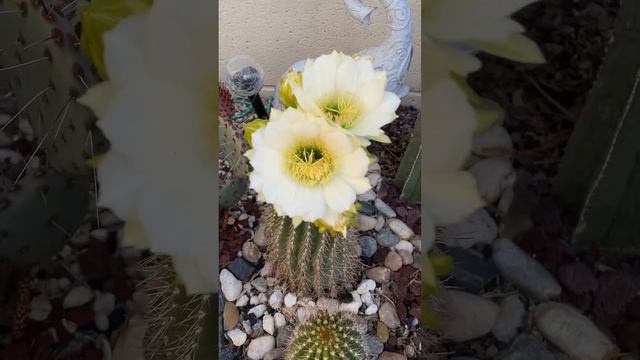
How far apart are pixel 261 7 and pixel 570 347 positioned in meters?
0.93

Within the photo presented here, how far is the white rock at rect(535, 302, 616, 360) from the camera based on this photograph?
18.4 inches

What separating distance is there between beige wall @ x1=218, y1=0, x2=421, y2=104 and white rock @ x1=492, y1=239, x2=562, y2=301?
0.76 meters

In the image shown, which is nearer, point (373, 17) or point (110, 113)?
point (110, 113)

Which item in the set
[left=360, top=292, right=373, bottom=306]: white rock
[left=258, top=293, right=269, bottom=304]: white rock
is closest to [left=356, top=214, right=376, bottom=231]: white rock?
[left=360, top=292, right=373, bottom=306]: white rock

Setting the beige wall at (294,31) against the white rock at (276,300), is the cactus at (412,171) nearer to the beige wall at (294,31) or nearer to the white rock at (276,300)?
the beige wall at (294,31)

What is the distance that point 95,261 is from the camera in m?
0.45

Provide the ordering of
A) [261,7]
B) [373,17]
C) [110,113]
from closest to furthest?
[110,113]
[261,7]
[373,17]

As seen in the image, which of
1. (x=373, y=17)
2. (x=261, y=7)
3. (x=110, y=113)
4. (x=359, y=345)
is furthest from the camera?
(x=373, y=17)

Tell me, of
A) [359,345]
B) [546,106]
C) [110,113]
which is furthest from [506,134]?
[359,345]

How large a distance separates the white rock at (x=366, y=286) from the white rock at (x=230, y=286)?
253 millimetres

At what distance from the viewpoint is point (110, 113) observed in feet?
1.38

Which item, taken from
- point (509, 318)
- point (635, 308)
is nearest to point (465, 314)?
point (509, 318)

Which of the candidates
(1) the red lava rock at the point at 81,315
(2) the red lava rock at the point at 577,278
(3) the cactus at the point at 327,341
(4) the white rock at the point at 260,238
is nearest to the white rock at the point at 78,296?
(1) the red lava rock at the point at 81,315

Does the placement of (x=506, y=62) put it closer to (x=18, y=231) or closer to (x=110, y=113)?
(x=110, y=113)
